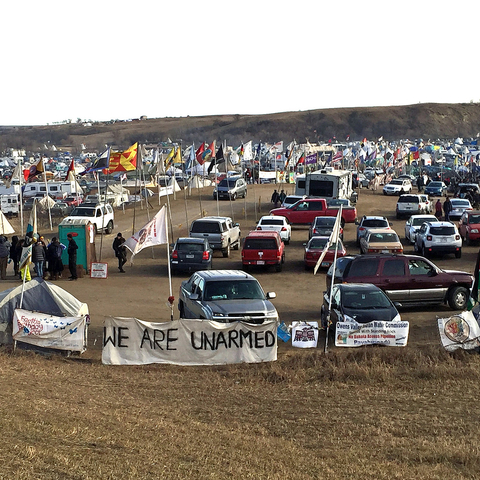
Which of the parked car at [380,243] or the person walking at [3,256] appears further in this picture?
the parked car at [380,243]

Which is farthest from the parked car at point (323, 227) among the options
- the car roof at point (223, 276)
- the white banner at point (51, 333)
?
the white banner at point (51, 333)

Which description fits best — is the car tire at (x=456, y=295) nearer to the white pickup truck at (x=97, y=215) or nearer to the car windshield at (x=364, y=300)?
the car windshield at (x=364, y=300)

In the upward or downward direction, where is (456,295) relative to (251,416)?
downward

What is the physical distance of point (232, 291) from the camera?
1758 cm

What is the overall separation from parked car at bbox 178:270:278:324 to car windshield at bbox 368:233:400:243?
11962 mm

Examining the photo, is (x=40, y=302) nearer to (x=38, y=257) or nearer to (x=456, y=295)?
(x=38, y=257)

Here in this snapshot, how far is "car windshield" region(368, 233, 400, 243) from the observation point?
29141 millimetres

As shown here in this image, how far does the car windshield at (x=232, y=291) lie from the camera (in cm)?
1741

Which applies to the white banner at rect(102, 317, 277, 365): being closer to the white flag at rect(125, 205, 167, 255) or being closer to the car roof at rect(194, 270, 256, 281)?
the car roof at rect(194, 270, 256, 281)

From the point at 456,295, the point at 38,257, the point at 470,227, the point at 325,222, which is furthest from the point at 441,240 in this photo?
the point at 38,257

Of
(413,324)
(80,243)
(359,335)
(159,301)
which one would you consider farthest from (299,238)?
(359,335)

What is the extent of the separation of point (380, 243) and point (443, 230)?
9.95 feet

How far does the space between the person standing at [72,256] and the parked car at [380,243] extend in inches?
432

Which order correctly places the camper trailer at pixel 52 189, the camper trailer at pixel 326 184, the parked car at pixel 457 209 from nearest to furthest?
the parked car at pixel 457 209 → the camper trailer at pixel 326 184 → the camper trailer at pixel 52 189
